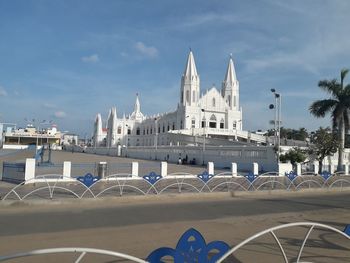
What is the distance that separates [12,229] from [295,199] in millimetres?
12165

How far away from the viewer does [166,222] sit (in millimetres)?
10680

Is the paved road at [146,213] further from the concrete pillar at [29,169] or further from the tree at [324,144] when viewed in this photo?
the tree at [324,144]

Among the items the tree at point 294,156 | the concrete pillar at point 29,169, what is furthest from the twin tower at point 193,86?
the concrete pillar at point 29,169

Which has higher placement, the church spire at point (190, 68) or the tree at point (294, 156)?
the church spire at point (190, 68)

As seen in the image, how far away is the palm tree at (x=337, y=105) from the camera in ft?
118

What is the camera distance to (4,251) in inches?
281

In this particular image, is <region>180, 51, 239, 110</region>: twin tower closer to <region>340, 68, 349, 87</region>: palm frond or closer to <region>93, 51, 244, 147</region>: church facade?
<region>93, 51, 244, 147</region>: church facade

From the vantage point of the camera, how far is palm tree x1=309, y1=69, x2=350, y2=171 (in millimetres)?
36062

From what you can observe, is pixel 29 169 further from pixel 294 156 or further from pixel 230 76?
pixel 230 76

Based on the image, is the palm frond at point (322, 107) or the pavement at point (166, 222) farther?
the palm frond at point (322, 107)

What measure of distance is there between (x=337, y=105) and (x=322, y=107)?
131cm

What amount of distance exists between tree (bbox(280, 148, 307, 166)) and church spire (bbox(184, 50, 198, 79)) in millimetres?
75288

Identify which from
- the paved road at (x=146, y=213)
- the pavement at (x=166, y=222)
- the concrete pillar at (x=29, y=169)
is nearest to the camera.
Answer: the pavement at (x=166, y=222)

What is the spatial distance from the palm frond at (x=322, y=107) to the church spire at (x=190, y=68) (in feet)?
248
